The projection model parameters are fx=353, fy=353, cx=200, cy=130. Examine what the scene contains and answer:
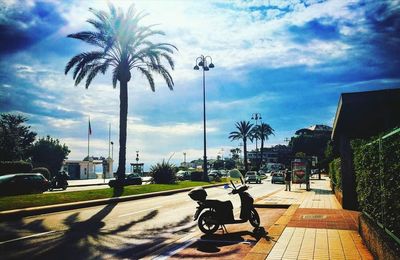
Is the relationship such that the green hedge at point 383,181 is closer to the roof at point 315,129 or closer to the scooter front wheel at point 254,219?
the scooter front wheel at point 254,219

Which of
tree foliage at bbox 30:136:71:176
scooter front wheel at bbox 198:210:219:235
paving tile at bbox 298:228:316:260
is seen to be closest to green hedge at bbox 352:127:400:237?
paving tile at bbox 298:228:316:260

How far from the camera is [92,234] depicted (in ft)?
30.8

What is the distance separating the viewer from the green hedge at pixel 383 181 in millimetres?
5047

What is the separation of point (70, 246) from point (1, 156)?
44.2 meters

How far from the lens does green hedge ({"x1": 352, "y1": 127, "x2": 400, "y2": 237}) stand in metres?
5.05

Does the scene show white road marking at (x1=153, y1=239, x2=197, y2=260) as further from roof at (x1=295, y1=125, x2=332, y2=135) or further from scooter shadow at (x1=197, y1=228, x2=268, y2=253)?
roof at (x1=295, y1=125, x2=332, y2=135)

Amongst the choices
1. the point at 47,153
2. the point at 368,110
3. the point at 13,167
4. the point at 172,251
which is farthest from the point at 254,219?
the point at 47,153

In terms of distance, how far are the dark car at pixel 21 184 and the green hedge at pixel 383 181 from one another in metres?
21.0

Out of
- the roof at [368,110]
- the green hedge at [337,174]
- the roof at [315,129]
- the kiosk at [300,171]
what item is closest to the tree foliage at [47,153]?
the kiosk at [300,171]

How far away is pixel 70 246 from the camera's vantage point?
7.85 meters

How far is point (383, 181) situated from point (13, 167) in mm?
33847

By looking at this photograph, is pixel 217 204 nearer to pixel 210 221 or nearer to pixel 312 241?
pixel 210 221

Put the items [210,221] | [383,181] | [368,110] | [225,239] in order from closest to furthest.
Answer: [383,181], [225,239], [210,221], [368,110]

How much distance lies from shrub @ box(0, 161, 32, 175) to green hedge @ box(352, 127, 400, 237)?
32.4 metres
